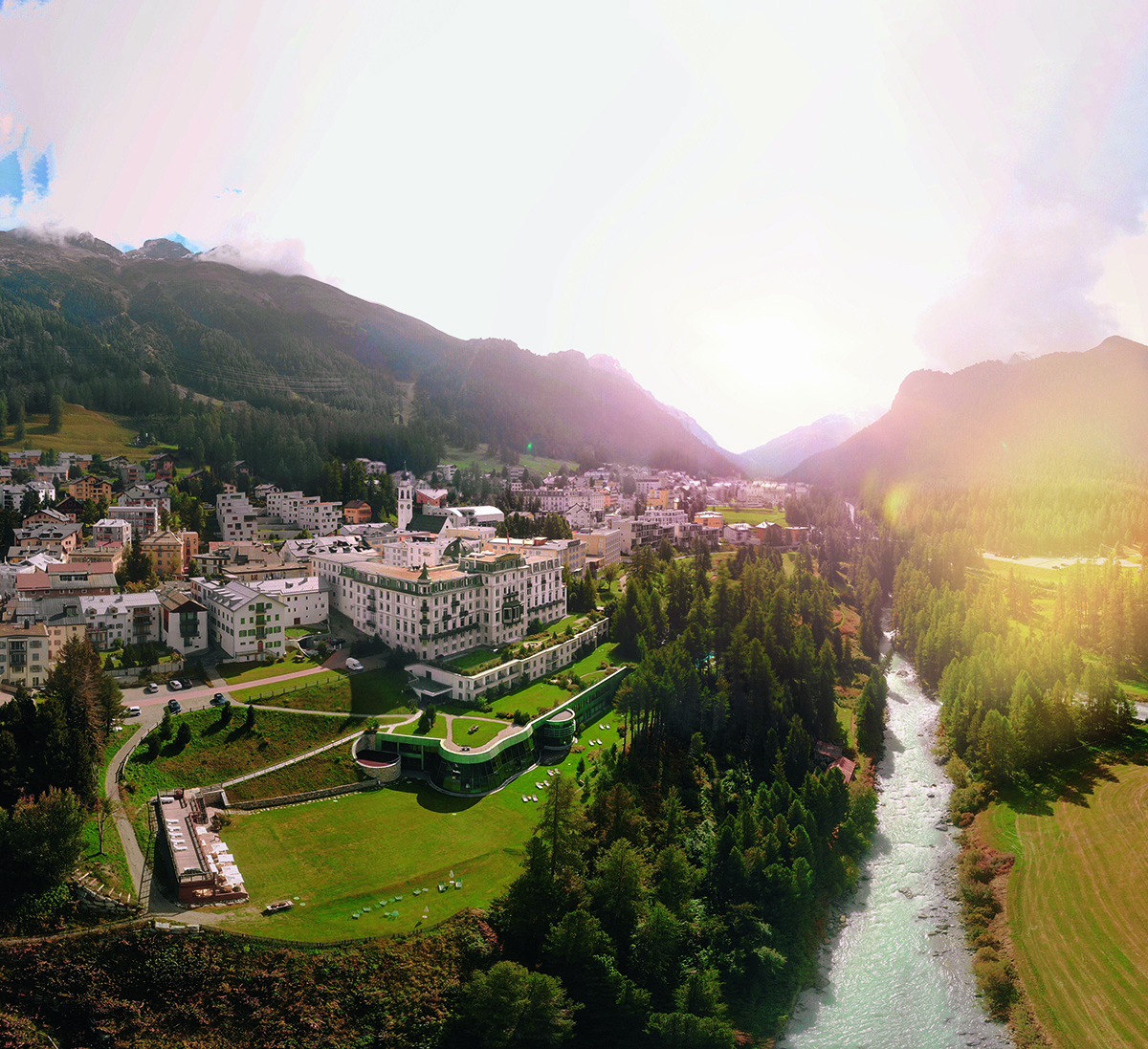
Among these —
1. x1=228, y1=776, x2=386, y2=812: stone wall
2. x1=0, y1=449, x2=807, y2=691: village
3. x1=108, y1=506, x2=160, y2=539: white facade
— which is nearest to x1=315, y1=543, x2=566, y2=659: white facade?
x1=0, y1=449, x2=807, y2=691: village

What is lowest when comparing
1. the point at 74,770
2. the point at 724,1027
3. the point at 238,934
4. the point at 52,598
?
the point at 724,1027

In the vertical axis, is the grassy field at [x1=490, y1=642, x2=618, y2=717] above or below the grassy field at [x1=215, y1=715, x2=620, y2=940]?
above

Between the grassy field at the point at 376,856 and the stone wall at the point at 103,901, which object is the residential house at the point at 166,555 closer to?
the grassy field at the point at 376,856

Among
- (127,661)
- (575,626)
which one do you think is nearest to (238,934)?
(127,661)

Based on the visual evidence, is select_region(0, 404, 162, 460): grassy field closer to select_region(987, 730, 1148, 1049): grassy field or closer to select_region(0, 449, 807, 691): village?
select_region(0, 449, 807, 691): village

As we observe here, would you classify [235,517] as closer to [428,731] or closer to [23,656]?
[23,656]

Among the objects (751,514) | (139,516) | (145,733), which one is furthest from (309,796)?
(751,514)

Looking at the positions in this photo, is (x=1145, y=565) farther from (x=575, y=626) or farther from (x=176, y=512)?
(x=176, y=512)

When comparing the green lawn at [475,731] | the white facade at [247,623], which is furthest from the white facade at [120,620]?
the green lawn at [475,731]
